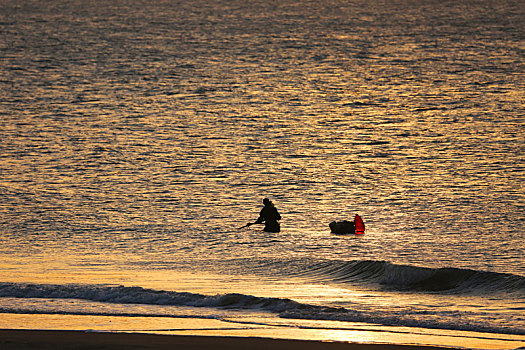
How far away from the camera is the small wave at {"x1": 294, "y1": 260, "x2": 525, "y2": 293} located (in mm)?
24031

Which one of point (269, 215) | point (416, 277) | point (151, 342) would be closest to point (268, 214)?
point (269, 215)

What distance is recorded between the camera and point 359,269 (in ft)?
89.7

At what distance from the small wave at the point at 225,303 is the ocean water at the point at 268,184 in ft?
0.21

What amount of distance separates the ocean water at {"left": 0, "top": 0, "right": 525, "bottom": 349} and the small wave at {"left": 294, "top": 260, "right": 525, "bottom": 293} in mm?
96

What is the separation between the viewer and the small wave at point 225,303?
57.7 ft

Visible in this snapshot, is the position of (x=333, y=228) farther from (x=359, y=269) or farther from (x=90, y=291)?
(x=90, y=291)

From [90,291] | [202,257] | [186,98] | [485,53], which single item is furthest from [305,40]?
[90,291]

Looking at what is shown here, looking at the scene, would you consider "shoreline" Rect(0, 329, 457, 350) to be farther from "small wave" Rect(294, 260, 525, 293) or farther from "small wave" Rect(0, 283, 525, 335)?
"small wave" Rect(294, 260, 525, 293)

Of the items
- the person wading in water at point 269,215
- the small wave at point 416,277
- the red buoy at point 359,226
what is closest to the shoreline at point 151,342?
the small wave at point 416,277

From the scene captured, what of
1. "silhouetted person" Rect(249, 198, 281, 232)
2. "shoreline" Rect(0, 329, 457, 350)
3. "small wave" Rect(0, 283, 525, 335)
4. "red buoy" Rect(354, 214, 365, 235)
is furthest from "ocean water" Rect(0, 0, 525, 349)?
"silhouetted person" Rect(249, 198, 281, 232)

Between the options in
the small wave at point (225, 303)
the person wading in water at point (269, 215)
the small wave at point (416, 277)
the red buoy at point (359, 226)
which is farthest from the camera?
the red buoy at point (359, 226)

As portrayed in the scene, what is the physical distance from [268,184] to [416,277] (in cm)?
2179

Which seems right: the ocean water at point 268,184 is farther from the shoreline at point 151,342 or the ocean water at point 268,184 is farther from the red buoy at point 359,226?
the red buoy at point 359,226

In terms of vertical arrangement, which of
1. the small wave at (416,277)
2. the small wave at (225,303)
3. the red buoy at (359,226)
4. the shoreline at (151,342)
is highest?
the red buoy at (359,226)
